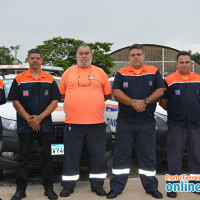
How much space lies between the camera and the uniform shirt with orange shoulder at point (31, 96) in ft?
12.3

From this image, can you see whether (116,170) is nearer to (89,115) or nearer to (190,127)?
(89,115)

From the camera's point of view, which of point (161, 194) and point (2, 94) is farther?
point (161, 194)

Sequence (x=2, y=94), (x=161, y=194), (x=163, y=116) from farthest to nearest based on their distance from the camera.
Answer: (x=163, y=116) < (x=161, y=194) < (x=2, y=94)

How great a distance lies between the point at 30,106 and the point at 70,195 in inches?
49.8

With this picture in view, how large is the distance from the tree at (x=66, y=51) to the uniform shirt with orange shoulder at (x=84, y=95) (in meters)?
29.8

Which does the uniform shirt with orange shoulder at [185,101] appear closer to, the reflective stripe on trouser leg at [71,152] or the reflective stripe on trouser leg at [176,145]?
the reflective stripe on trouser leg at [176,145]

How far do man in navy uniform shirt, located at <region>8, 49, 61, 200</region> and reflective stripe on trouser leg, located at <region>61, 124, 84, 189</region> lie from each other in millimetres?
223

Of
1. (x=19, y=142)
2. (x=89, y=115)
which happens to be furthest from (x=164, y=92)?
(x=19, y=142)

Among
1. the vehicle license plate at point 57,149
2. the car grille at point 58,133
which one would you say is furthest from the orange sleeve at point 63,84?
the vehicle license plate at point 57,149

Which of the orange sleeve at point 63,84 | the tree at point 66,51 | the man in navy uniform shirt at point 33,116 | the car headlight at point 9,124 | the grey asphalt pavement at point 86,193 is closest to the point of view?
the man in navy uniform shirt at point 33,116

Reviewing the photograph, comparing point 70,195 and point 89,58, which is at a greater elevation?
point 89,58

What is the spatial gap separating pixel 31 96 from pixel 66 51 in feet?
105

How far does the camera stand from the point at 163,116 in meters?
4.79

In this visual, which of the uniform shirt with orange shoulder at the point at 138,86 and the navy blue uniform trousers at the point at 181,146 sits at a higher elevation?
the uniform shirt with orange shoulder at the point at 138,86
